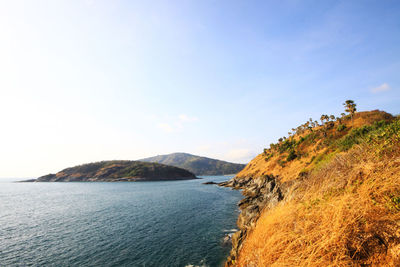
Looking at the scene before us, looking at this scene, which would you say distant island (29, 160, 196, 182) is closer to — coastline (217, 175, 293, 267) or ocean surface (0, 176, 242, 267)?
coastline (217, 175, 293, 267)

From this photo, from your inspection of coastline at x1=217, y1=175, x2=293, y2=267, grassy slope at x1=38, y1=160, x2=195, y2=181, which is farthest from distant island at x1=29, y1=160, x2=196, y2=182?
coastline at x1=217, y1=175, x2=293, y2=267

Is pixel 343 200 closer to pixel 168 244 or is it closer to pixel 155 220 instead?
pixel 168 244

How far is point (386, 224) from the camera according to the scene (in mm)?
5273

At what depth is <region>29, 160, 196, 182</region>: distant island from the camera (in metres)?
→ 158

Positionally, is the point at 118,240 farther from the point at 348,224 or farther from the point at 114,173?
the point at 114,173

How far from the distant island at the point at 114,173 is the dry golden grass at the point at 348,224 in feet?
531

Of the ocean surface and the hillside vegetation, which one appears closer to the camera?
the hillside vegetation

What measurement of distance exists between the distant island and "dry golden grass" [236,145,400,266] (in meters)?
162

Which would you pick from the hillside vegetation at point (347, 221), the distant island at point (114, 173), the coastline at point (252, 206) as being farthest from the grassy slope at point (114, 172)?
the hillside vegetation at point (347, 221)

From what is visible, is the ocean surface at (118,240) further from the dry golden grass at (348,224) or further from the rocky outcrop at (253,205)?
the dry golden grass at (348,224)

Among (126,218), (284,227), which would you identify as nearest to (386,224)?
(284,227)

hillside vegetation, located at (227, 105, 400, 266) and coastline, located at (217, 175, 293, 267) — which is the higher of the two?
hillside vegetation, located at (227, 105, 400, 266)

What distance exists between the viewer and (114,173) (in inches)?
6501

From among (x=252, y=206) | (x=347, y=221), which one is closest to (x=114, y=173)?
(x=252, y=206)
